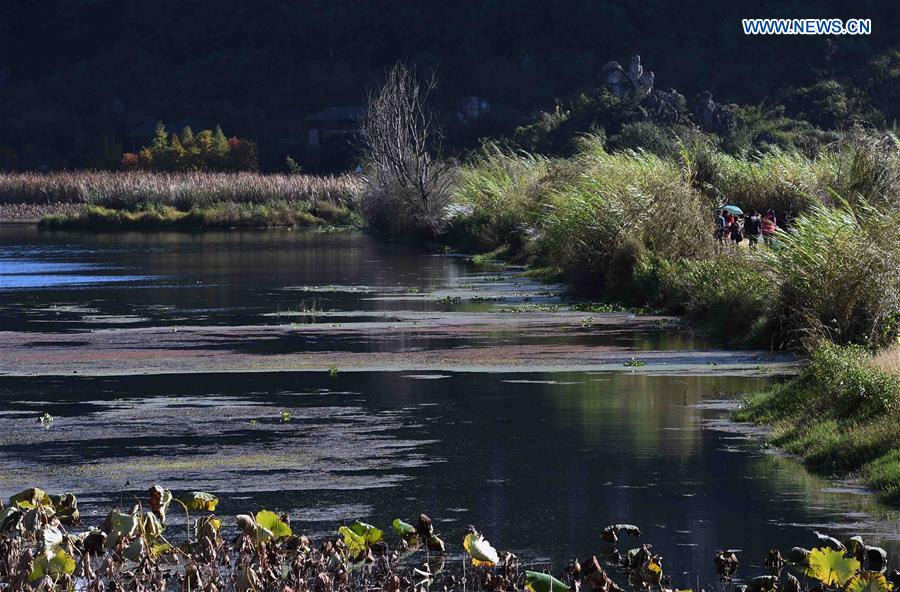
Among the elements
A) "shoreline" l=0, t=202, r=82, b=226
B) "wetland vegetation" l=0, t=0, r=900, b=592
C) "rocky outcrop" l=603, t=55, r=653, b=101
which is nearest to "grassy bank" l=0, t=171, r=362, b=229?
"shoreline" l=0, t=202, r=82, b=226

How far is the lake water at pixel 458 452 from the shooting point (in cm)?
1284

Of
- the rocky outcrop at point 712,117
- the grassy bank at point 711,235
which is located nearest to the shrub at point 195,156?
the rocky outcrop at point 712,117

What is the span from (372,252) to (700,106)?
1579 inches

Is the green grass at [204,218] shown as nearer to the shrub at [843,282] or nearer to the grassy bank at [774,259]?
the grassy bank at [774,259]

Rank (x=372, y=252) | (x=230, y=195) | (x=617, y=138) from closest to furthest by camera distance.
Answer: (x=372, y=252), (x=617, y=138), (x=230, y=195)

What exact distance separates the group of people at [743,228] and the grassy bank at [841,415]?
16.8 m

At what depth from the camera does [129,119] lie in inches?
5241

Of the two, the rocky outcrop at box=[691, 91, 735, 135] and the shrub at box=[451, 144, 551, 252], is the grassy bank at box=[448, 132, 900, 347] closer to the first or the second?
the shrub at box=[451, 144, 551, 252]

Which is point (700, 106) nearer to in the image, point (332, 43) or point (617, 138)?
point (617, 138)

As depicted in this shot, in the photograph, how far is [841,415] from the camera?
643 inches

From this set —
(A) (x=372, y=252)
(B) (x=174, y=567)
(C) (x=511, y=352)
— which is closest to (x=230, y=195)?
(A) (x=372, y=252)

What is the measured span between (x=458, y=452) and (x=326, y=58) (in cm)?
12476

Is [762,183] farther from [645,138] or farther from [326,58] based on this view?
[326,58]

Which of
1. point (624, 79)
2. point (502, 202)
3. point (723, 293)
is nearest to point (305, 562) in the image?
point (723, 293)
